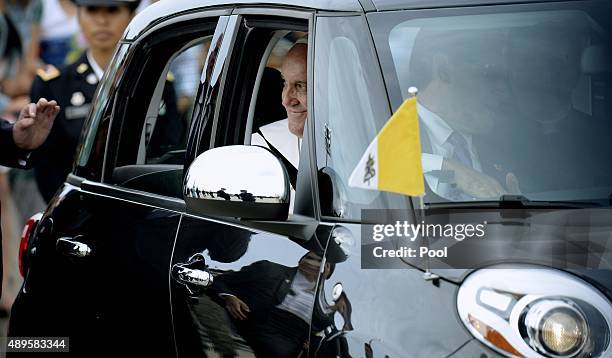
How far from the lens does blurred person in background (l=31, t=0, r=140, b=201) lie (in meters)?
7.75

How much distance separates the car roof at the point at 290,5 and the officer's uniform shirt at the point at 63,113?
326cm

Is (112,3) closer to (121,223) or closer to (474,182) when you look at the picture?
(121,223)

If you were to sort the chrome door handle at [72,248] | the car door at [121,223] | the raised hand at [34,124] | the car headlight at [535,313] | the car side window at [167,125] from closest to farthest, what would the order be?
1. the car headlight at [535,313]
2. the car door at [121,223]
3. the chrome door handle at [72,248]
4. the car side window at [167,125]
5. the raised hand at [34,124]

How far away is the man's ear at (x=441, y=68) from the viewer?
3.02 m

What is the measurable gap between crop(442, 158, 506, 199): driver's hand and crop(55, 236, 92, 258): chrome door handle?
1502 millimetres

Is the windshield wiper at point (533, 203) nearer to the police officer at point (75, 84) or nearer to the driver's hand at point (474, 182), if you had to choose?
the driver's hand at point (474, 182)

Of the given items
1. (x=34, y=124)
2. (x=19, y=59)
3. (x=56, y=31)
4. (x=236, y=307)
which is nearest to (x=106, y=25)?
(x=56, y=31)

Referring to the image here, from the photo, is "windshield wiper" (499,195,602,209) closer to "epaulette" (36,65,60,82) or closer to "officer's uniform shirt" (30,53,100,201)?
"officer's uniform shirt" (30,53,100,201)

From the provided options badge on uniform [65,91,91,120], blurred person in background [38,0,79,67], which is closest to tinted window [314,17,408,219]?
badge on uniform [65,91,91,120]

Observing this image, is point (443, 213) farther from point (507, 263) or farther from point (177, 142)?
point (177, 142)

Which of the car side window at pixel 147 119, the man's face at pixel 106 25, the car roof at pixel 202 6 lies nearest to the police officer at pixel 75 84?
the man's face at pixel 106 25

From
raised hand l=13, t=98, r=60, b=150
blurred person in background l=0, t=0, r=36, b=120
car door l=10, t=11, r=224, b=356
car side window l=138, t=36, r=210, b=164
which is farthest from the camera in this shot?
blurred person in background l=0, t=0, r=36, b=120

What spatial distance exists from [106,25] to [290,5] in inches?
209

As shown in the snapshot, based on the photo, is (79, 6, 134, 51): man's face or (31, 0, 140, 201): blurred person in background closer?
(31, 0, 140, 201): blurred person in background
